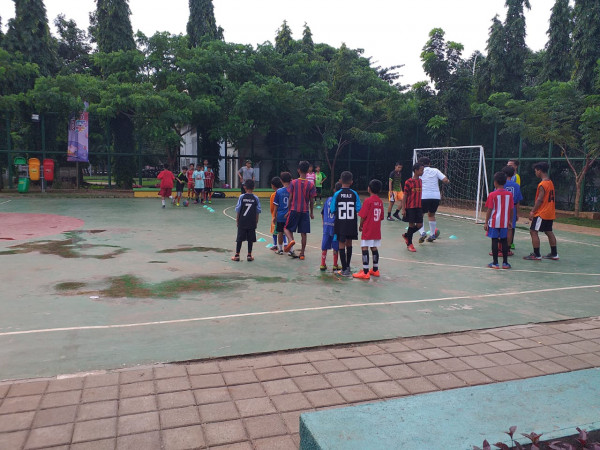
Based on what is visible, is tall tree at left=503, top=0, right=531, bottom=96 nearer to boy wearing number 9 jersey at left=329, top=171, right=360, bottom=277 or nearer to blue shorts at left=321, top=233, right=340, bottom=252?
boy wearing number 9 jersey at left=329, top=171, right=360, bottom=277

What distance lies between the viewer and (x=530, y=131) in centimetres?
1620

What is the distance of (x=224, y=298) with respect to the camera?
5961 mm

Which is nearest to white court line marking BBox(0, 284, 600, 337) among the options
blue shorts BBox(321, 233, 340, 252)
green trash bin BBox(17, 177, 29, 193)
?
blue shorts BBox(321, 233, 340, 252)

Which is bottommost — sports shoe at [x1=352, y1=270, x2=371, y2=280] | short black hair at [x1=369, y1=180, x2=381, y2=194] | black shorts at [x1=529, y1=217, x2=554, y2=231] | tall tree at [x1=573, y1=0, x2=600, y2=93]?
sports shoe at [x1=352, y1=270, x2=371, y2=280]

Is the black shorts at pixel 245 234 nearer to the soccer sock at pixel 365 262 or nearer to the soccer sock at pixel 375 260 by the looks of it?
the soccer sock at pixel 365 262

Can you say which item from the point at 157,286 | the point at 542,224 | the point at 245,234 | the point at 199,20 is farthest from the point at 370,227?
the point at 199,20

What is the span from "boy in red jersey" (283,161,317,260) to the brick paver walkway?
4.22 m

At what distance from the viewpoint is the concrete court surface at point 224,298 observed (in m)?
4.41

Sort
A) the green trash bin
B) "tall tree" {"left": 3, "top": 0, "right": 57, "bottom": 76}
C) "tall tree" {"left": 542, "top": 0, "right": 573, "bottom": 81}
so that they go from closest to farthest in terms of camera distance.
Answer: "tall tree" {"left": 542, "top": 0, "right": 573, "bottom": 81} < the green trash bin < "tall tree" {"left": 3, "top": 0, "right": 57, "bottom": 76}

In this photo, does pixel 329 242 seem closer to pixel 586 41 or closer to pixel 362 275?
pixel 362 275

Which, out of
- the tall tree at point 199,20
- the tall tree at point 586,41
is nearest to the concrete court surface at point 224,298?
the tall tree at point 586,41

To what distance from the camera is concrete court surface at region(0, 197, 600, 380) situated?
4410mm

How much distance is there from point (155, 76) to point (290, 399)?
2275cm

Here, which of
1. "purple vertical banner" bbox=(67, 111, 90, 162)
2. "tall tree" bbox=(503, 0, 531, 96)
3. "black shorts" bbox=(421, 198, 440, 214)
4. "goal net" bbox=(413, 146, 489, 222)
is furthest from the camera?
"tall tree" bbox=(503, 0, 531, 96)
